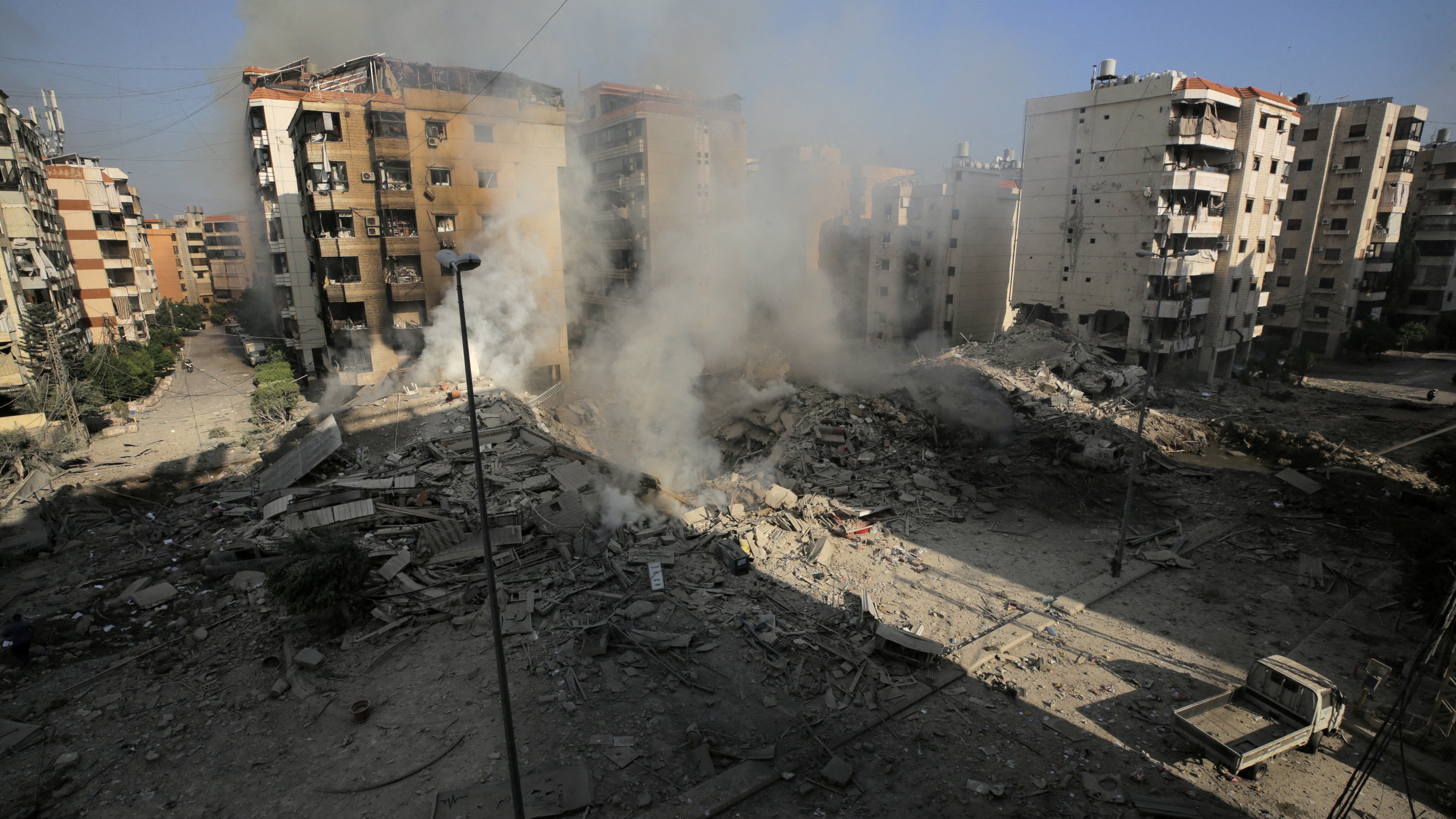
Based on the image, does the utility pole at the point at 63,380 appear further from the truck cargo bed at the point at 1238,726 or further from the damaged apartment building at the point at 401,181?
the truck cargo bed at the point at 1238,726

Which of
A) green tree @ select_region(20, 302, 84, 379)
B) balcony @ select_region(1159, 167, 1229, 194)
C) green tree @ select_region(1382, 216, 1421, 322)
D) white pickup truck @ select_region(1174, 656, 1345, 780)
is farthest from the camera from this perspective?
green tree @ select_region(1382, 216, 1421, 322)

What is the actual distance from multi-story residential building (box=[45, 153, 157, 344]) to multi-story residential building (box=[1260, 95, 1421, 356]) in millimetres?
58520

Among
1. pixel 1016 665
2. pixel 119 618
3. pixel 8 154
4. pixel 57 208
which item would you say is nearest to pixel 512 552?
pixel 119 618

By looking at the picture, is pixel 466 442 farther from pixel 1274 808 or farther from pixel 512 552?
pixel 1274 808

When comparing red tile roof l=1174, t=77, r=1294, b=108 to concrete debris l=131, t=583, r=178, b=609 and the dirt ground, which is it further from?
concrete debris l=131, t=583, r=178, b=609

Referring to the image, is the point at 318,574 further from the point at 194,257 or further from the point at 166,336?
the point at 194,257

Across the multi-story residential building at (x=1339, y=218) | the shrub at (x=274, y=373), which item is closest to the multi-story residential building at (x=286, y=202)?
the shrub at (x=274, y=373)

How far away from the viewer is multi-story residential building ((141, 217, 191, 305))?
54.0 m

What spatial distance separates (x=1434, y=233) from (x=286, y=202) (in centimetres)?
6038

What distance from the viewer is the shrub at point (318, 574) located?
33.7ft

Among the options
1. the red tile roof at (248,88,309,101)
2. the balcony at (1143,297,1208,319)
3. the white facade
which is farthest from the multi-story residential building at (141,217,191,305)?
the balcony at (1143,297,1208,319)

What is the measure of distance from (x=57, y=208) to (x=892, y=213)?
1660 inches

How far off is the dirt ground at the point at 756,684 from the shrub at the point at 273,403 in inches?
324

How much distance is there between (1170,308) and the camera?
26.8 meters
